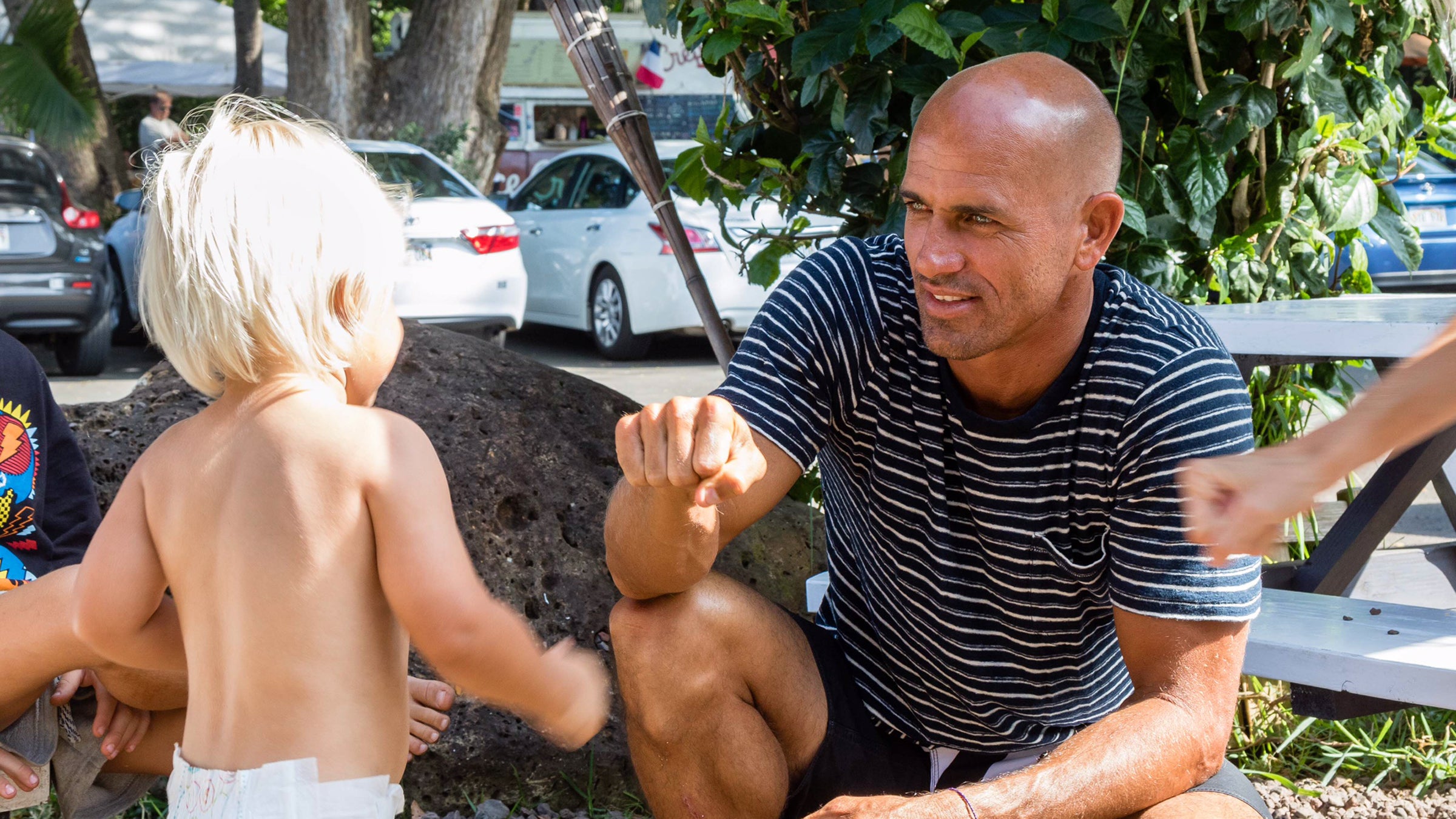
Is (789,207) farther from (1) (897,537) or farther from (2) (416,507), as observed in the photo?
(2) (416,507)

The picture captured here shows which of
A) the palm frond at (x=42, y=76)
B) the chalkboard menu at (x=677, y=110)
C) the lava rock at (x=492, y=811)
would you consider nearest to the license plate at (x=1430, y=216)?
the lava rock at (x=492, y=811)

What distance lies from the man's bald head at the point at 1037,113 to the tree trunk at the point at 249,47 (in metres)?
13.3

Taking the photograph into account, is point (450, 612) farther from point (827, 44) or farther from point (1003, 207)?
point (827, 44)

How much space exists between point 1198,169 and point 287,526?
2276 millimetres

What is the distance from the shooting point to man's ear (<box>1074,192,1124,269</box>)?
2.12 m

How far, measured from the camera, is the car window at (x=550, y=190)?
34.7 ft

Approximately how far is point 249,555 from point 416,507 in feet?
0.72

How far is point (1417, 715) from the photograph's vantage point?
3232mm

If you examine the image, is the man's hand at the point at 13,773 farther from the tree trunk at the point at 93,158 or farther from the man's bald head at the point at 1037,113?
the tree trunk at the point at 93,158

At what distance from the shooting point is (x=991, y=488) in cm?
210

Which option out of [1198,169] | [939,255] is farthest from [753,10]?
[939,255]

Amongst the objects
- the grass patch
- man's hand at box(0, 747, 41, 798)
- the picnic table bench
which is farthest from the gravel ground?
man's hand at box(0, 747, 41, 798)

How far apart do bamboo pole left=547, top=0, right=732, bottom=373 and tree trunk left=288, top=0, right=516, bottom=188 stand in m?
8.58

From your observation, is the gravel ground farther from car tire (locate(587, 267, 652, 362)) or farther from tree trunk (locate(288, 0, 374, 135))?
tree trunk (locate(288, 0, 374, 135))
